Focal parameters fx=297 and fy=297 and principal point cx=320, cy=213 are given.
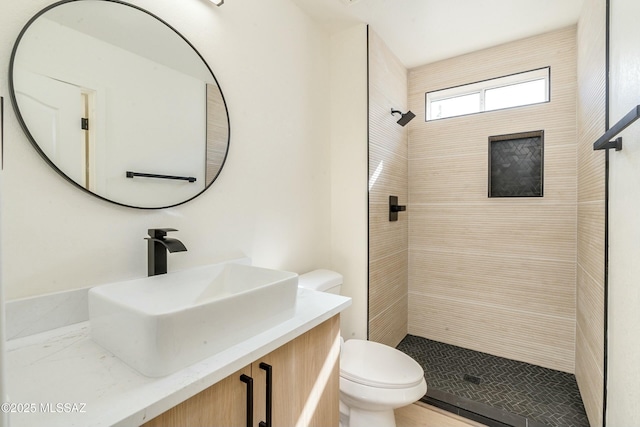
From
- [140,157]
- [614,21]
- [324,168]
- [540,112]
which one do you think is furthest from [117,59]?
[540,112]

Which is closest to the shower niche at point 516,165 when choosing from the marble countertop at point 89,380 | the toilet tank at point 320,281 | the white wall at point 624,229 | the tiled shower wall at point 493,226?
the tiled shower wall at point 493,226

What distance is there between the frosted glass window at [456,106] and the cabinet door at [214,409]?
2.43 metres

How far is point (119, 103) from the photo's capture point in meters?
1.01

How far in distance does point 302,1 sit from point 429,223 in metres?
1.83

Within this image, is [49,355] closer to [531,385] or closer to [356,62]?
[356,62]

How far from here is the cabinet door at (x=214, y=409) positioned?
24.3 inches

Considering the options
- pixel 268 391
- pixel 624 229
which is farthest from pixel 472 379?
pixel 268 391

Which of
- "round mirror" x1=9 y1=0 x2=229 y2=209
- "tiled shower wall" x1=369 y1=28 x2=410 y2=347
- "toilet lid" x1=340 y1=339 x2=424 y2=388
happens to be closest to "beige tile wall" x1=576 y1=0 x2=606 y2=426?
"toilet lid" x1=340 y1=339 x2=424 y2=388

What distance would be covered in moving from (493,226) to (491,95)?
40.1 inches

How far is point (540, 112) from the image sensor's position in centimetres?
208

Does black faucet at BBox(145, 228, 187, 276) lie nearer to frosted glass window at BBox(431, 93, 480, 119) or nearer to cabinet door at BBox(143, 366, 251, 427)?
cabinet door at BBox(143, 366, 251, 427)

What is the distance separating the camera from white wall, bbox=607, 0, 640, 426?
0.95 meters

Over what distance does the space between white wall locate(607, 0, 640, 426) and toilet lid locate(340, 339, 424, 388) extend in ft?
2.35

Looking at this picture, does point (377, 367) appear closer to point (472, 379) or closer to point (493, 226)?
point (472, 379)
